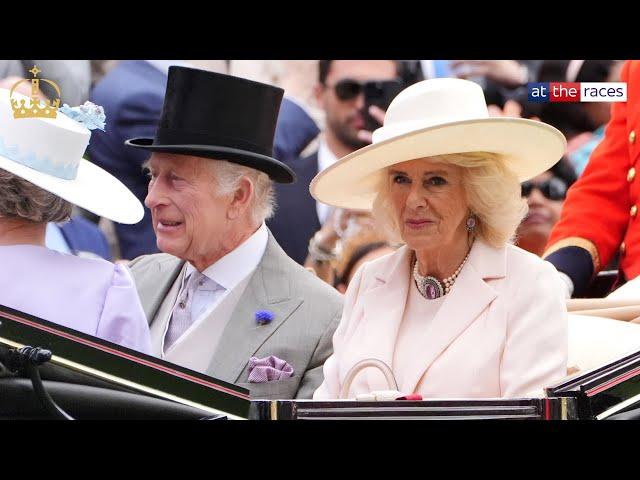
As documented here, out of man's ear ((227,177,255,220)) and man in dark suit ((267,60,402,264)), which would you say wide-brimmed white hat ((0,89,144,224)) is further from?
man in dark suit ((267,60,402,264))

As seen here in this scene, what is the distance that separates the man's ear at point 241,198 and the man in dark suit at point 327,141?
1.01m

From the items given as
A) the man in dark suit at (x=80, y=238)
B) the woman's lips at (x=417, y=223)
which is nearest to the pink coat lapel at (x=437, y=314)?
the woman's lips at (x=417, y=223)

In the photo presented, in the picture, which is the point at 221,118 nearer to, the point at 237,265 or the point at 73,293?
the point at 237,265

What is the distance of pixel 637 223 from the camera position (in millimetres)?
3865

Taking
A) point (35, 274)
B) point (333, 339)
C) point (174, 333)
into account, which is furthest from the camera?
point (174, 333)

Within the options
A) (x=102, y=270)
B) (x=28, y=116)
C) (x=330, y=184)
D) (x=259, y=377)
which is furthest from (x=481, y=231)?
(x=28, y=116)

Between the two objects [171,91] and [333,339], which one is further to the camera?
[171,91]

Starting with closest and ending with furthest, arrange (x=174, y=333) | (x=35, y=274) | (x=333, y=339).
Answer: (x=35, y=274) < (x=333, y=339) < (x=174, y=333)

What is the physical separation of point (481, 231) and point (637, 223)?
733 mm

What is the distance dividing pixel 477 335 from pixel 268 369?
1.86ft

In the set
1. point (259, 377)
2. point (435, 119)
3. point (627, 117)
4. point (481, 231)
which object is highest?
point (627, 117)

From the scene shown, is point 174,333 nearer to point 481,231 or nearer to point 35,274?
point 35,274

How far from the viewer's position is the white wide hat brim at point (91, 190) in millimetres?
3221

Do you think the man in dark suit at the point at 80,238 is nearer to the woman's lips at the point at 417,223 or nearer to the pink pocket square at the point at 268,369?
the pink pocket square at the point at 268,369
